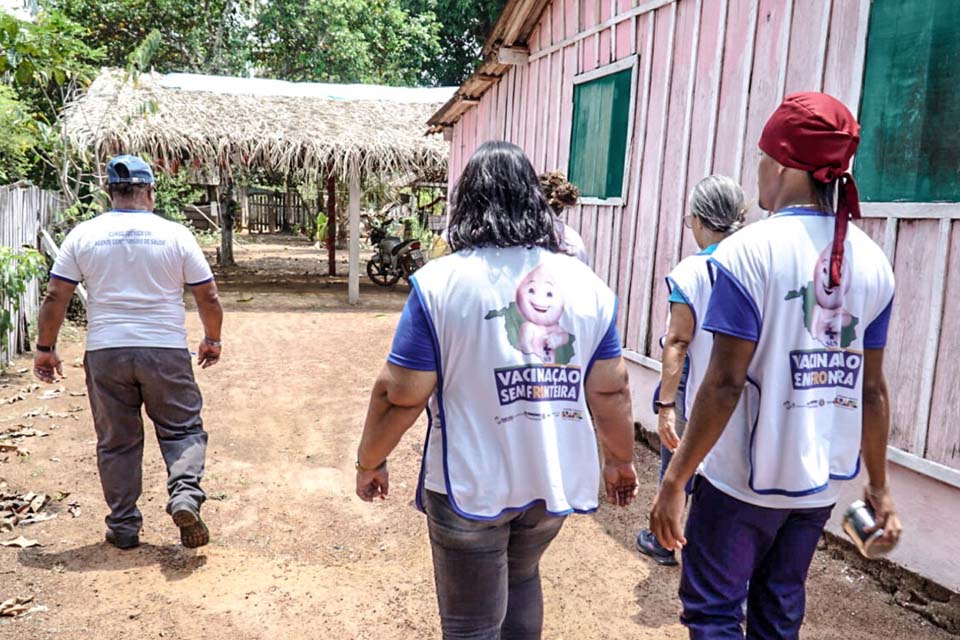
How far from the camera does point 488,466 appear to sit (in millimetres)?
1954

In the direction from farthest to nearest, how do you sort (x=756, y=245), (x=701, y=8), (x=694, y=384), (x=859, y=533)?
1. (x=701, y=8)
2. (x=694, y=384)
3. (x=859, y=533)
4. (x=756, y=245)

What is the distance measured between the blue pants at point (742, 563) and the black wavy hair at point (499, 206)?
0.82 metres

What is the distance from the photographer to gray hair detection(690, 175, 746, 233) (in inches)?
124

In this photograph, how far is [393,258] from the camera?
15.1 metres

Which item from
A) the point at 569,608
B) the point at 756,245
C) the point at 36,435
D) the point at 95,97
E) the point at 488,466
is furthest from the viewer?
the point at 95,97

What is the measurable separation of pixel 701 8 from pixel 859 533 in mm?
3903

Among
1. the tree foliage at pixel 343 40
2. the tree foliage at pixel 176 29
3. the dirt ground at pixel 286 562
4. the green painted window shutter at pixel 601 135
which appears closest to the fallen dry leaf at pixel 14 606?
the dirt ground at pixel 286 562

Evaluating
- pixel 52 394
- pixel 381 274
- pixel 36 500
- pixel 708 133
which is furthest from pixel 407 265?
pixel 36 500

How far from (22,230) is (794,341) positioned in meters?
8.24

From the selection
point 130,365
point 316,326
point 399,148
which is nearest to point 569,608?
point 130,365

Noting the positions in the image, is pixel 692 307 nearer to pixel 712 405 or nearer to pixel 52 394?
pixel 712 405

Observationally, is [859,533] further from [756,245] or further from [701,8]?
[701,8]

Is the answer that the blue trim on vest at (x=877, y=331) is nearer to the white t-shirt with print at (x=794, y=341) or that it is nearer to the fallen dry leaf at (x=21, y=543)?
the white t-shirt with print at (x=794, y=341)

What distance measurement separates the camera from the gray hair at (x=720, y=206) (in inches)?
124
